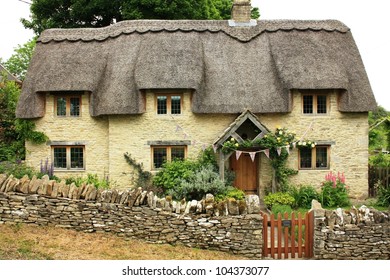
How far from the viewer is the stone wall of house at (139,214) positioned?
30.9 ft

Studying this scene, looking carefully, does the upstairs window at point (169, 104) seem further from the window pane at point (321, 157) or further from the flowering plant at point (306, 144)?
the window pane at point (321, 157)

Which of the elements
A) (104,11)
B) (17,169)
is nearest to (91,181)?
(17,169)

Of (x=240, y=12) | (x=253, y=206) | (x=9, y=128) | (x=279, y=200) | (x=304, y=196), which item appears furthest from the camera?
(x=9, y=128)

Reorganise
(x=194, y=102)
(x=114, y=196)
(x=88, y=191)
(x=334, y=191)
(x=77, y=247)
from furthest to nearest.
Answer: (x=194, y=102) < (x=334, y=191) < (x=88, y=191) < (x=114, y=196) < (x=77, y=247)

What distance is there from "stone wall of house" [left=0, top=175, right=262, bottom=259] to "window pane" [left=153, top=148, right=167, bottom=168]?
6.62 metres

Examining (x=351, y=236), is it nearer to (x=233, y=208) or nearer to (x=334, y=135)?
(x=233, y=208)

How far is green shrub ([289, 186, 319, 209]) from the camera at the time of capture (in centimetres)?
1525

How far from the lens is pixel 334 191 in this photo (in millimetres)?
15805

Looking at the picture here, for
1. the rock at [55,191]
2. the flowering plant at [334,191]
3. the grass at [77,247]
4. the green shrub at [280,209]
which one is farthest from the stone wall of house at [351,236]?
the rock at [55,191]

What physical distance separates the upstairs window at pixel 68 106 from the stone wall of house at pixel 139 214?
23.3 ft

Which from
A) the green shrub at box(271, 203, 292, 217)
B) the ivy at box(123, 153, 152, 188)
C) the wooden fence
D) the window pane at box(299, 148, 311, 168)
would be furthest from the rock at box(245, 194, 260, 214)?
the wooden fence

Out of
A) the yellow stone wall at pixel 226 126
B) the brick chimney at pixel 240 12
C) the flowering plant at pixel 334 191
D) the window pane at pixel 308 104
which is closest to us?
the flowering plant at pixel 334 191

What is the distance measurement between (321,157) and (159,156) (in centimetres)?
718

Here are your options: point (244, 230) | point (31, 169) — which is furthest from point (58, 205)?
point (31, 169)
